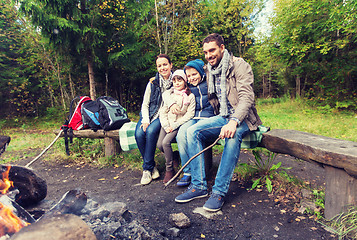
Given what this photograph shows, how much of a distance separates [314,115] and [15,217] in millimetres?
9388

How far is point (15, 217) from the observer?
1.38 metres

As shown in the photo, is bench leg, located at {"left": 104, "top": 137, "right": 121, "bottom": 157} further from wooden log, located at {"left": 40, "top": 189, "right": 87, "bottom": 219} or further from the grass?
the grass

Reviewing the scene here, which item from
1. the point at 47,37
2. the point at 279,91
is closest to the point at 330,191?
the point at 47,37

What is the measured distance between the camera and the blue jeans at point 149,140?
313 cm

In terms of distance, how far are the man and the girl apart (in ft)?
1.16

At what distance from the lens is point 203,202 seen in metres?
2.43

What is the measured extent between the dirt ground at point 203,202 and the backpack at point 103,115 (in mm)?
807

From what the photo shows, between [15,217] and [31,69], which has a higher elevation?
[31,69]

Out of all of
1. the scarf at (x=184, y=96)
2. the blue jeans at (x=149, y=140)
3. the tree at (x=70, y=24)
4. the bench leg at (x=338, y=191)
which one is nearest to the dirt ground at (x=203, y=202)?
the bench leg at (x=338, y=191)

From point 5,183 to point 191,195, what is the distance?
172cm

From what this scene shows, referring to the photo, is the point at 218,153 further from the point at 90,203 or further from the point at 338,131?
the point at 338,131

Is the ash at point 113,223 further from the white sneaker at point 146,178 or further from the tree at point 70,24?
the tree at point 70,24

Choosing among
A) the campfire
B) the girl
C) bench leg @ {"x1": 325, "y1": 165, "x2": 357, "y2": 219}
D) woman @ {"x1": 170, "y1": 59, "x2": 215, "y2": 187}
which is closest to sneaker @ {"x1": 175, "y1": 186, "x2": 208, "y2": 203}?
woman @ {"x1": 170, "y1": 59, "x2": 215, "y2": 187}

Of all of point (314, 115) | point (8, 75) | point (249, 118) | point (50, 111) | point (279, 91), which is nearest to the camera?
point (249, 118)
